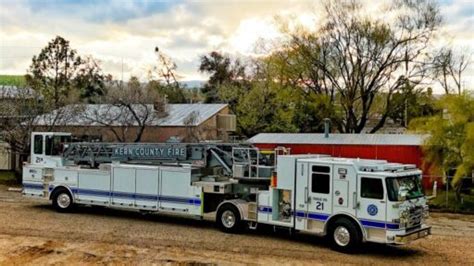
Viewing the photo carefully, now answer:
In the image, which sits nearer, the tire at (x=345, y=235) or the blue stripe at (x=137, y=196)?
the tire at (x=345, y=235)

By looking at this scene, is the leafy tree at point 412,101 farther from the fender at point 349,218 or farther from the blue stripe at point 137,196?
the fender at point 349,218

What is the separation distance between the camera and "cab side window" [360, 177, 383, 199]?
50.1 ft

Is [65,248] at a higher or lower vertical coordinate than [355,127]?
lower

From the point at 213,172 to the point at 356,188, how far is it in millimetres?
6139

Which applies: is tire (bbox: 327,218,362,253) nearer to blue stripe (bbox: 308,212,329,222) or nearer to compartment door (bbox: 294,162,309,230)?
blue stripe (bbox: 308,212,329,222)

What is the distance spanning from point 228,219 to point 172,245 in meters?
2.67

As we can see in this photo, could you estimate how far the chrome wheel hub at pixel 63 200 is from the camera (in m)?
22.3

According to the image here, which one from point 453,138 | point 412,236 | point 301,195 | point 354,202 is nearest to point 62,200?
point 301,195

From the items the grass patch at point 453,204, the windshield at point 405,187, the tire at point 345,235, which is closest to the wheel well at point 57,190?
the tire at point 345,235

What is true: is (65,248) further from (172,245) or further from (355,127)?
(355,127)

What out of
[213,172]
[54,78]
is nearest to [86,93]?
[54,78]

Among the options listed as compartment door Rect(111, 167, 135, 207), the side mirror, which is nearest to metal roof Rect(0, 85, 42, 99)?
compartment door Rect(111, 167, 135, 207)

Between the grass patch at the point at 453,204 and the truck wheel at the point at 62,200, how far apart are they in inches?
651

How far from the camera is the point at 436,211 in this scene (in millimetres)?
25469
